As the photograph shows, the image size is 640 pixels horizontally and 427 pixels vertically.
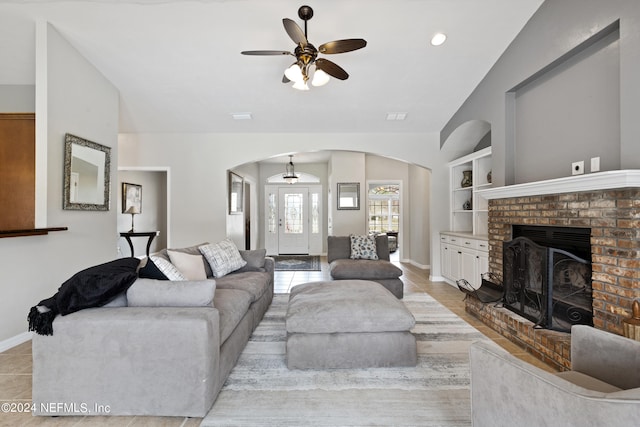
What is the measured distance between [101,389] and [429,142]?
536 centimetres

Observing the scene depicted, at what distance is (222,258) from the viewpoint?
3502 millimetres

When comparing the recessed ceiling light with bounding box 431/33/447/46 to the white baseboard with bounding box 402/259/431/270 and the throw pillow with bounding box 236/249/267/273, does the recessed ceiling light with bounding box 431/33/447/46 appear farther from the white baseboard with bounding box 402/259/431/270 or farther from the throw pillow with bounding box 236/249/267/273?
the white baseboard with bounding box 402/259/431/270

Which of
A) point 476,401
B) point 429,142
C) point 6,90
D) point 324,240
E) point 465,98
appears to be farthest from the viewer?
point 324,240

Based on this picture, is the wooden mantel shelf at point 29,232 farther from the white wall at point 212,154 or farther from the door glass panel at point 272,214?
the door glass panel at point 272,214

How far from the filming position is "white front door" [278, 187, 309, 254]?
908cm

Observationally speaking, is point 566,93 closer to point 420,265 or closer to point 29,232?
point 420,265

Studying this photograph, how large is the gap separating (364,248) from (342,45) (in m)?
2.96

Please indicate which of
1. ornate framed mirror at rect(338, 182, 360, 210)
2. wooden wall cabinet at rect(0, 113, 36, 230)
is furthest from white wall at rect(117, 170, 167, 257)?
ornate framed mirror at rect(338, 182, 360, 210)

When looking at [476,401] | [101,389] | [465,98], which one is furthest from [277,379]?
[465,98]

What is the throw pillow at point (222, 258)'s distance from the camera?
3.42 meters

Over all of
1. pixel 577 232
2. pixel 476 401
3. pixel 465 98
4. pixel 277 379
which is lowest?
pixel 277 379

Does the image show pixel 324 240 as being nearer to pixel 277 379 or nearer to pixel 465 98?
pixel 465 98

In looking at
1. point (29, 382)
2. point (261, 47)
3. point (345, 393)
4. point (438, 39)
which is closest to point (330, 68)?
point (261, 47)

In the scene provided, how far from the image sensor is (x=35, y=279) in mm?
3037
